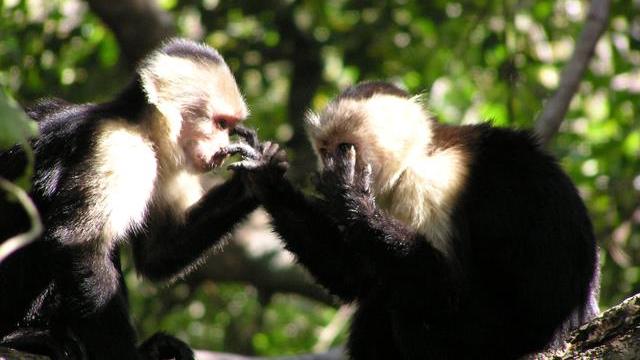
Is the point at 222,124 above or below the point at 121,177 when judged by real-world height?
above

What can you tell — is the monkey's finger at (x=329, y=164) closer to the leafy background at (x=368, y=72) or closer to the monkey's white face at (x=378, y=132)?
the monkey's white face at (x=378, y=132)

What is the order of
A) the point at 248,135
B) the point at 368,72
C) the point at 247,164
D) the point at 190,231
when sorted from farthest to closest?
the point at 368,72
the point at 190,231
the point at 248,135
the point at 247,164

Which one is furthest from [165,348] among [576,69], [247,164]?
[576,69]

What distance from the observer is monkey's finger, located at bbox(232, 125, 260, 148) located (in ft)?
17.2

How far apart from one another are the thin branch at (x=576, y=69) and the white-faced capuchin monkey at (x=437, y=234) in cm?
117

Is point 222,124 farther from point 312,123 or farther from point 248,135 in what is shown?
point 312,123

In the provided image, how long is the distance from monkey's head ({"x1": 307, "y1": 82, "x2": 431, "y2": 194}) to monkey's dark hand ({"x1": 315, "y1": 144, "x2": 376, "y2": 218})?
0.22 metres

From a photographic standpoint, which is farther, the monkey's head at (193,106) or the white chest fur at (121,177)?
the monkey's head at (193,106)

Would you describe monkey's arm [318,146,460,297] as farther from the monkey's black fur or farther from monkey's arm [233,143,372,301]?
monkey's arm [233,143,372,301]

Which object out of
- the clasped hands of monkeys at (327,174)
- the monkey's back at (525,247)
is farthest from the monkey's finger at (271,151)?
the monkey's back at (525,247)

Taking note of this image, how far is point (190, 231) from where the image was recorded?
217 inches

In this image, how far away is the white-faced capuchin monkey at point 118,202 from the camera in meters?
4.56

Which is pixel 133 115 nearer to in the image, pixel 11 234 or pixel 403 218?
pixel 11 234

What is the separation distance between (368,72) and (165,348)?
3.68 meters
